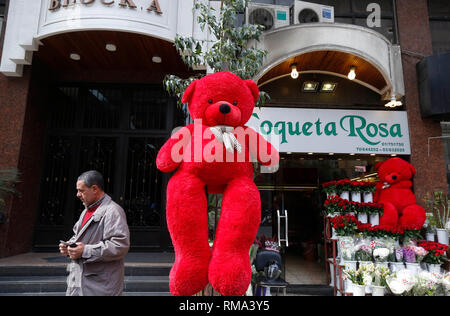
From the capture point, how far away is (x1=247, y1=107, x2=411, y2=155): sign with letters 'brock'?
20.0 feet

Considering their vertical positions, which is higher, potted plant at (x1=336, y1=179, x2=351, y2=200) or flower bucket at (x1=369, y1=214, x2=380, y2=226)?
potted plant at (x1=336, y1=179, x2=351, y2=200)

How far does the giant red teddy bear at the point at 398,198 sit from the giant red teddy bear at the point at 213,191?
4159 millimetres

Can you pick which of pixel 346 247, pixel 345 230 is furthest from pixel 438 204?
pixel 346 247

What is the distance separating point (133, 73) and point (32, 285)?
4.89 metres

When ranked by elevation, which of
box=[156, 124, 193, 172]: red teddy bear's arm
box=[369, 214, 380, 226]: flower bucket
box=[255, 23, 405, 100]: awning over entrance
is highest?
box=[255, 23, 405, 100]: awning over entrance

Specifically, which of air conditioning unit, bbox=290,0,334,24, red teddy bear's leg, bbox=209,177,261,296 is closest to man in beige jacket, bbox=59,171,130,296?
red teddy bear's leg, bbox=209,177,261,296

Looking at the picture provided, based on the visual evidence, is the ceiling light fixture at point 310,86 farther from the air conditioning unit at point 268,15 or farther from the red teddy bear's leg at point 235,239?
the red teddy bear's leg at point 235,239

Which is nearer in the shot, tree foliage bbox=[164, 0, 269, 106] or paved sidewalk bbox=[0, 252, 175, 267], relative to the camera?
tree foliage bbox=[164, 0, 269, 106]

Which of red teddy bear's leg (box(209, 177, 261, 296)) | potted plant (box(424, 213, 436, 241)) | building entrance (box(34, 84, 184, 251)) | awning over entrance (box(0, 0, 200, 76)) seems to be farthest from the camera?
building entrance (box(34, 84, 184, 251))

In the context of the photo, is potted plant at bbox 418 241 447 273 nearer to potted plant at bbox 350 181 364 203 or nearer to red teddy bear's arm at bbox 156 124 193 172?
potted plant at bbox 350 181 364 203

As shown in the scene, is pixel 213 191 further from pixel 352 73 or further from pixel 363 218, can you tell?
pixel 352 73

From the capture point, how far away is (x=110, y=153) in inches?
258

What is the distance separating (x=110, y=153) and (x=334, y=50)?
5488mm
